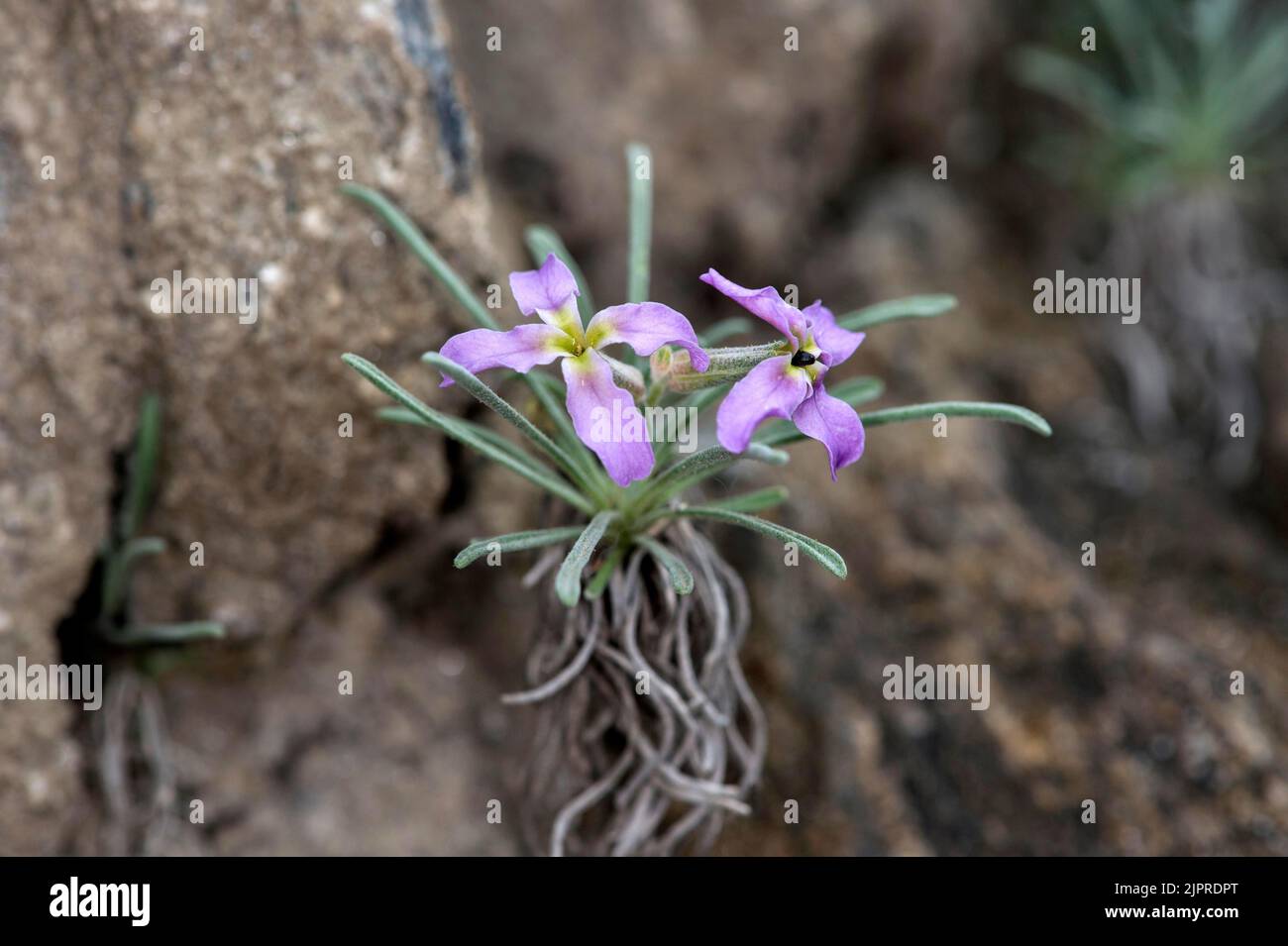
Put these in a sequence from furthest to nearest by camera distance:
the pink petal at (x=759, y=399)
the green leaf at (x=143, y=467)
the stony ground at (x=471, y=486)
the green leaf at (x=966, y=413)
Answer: the green leaf at (x=143, y=467), the stony ground at (x=471, y=486), the green leaf at (x=966, y=413), the pink petal at (x=759, y=399)

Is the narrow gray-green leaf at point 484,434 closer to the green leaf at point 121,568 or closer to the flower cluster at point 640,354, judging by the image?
the flower cluster at point 640,354

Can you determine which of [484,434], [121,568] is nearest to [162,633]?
[121,568]

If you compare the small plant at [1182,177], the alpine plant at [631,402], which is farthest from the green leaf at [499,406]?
the small plant at [1182,177]

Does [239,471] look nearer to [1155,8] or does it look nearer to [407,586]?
[407,586]

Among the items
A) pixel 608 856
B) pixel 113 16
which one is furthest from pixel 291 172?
pixel 608 856

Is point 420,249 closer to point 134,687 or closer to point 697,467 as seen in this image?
point 697,467

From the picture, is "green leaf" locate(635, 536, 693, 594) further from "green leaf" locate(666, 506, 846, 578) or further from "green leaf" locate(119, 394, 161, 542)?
"green leaf" locate(119, 394, 161, 542)
